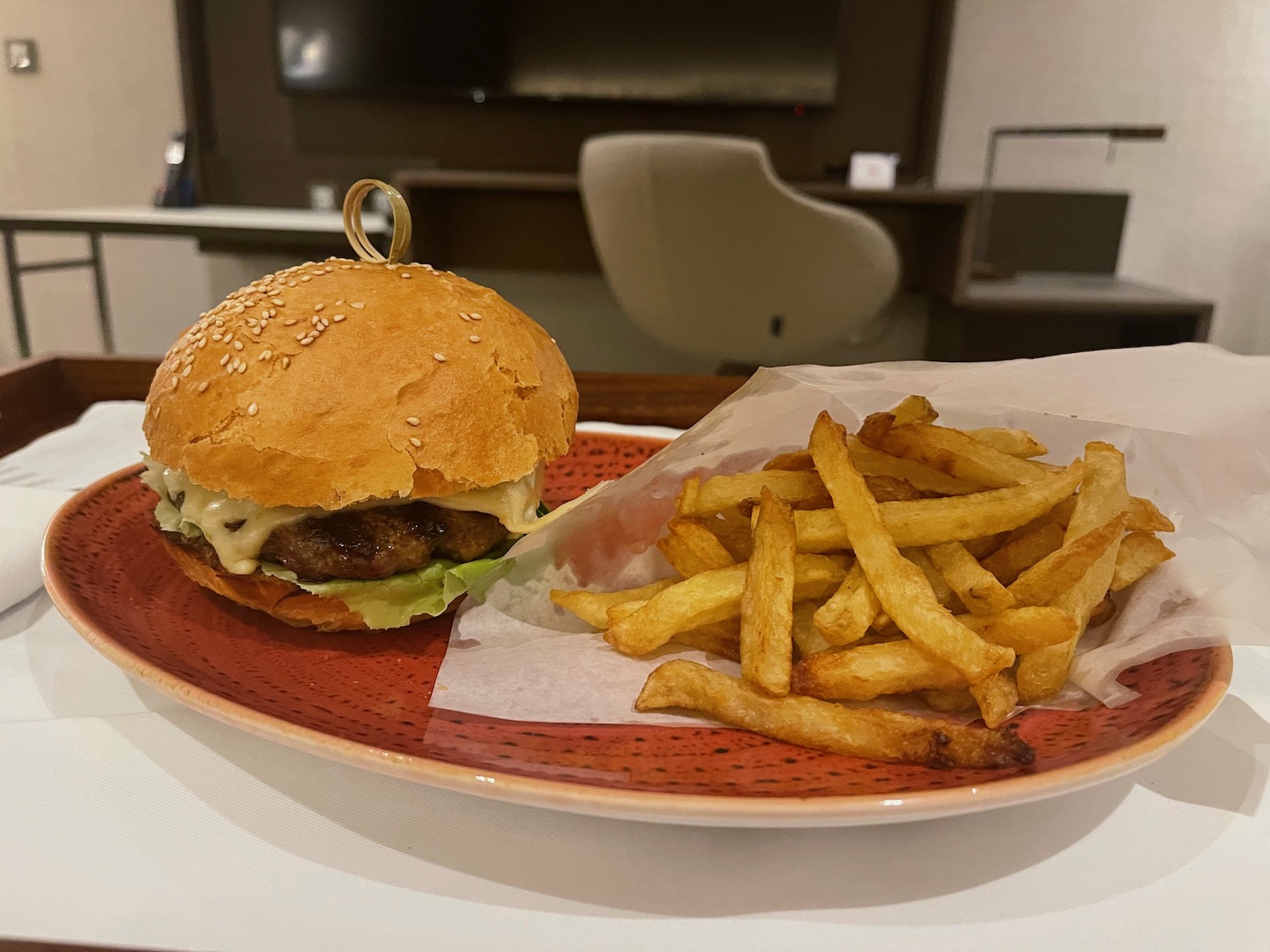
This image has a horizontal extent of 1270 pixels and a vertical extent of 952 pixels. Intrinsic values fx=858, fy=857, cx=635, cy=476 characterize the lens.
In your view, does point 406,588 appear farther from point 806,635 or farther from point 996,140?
point 996,140

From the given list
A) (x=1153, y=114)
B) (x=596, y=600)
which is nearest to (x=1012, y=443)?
(x=596, y=600)

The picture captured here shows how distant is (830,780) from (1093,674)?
39 cm

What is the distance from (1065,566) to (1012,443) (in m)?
0.24

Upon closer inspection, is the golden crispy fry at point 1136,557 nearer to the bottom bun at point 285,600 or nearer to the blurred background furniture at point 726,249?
the bottom bun at point 285,600

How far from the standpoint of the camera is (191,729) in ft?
3.25

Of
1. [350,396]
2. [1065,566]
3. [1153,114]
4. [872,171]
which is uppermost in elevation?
[1153,114]

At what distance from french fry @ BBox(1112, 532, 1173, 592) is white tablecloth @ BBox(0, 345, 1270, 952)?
20cm

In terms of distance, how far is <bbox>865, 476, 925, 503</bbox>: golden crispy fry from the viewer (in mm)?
1161

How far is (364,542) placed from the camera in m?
1.23

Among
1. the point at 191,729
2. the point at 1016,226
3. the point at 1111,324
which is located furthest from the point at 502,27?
the point at 191,729

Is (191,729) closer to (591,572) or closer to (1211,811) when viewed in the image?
(591,572)

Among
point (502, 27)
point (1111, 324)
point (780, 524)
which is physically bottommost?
point (1111, 324)

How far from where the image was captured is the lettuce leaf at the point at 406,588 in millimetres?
1209

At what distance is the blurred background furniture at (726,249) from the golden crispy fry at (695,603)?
9.66ft
